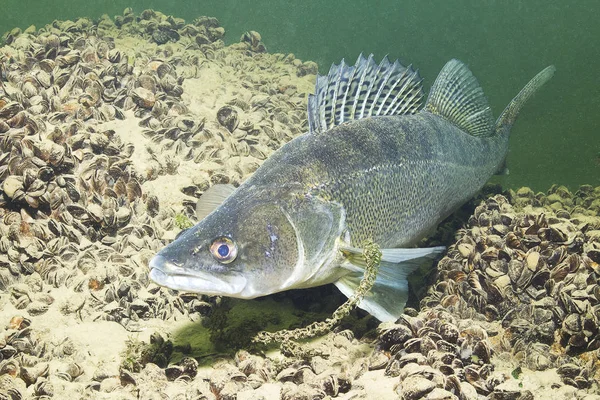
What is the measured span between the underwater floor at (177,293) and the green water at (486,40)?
539 centimetres

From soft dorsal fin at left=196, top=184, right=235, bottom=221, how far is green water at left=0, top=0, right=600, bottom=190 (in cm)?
882

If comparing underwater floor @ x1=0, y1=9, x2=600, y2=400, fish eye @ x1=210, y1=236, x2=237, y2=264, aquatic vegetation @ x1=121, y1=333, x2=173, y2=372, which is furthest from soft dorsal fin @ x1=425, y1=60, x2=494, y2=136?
aquatic vegetation @ x1=121, y1=333, x2=173, y2=372

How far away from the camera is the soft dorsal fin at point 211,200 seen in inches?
152

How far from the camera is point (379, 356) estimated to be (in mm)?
3137

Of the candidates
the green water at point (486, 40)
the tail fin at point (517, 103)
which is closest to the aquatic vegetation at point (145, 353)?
the tail fin at point (517, 103)

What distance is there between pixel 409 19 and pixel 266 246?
1984 cm

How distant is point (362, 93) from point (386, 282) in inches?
72.4

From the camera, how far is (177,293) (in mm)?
3936

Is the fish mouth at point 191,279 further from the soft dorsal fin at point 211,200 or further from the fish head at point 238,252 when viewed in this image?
the soft dorsal fin at point 211,200

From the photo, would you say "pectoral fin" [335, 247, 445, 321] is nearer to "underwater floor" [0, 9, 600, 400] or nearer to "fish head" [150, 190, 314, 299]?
"underwater floor" [0, 9, 600, 400]

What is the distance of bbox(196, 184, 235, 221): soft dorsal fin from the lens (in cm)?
385

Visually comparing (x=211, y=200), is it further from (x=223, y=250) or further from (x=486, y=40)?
(x=486, y=40)

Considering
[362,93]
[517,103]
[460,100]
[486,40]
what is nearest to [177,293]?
[362,93]

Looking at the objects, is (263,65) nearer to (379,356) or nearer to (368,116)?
(368,116)
